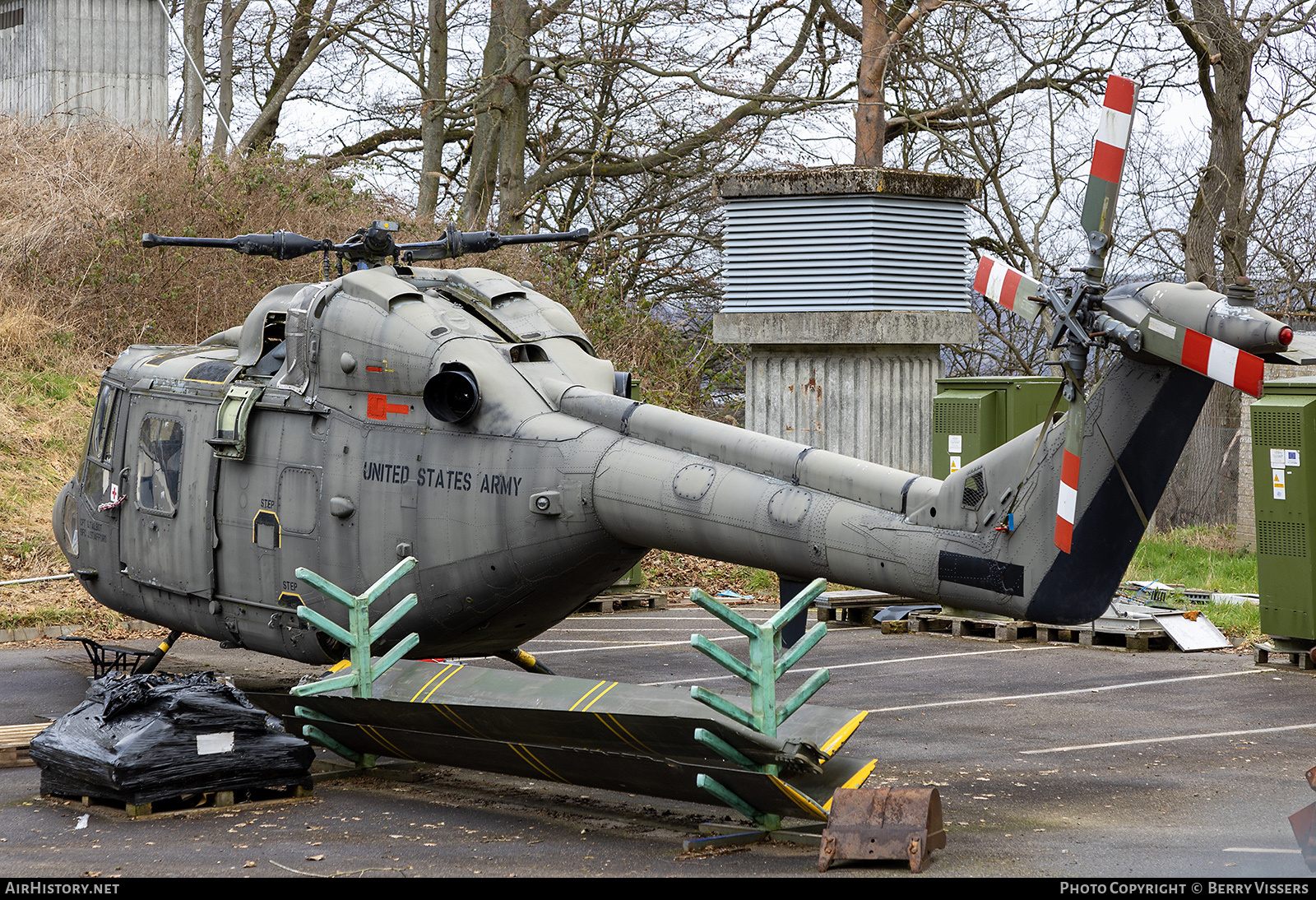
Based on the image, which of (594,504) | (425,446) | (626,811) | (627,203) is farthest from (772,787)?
(627,203)

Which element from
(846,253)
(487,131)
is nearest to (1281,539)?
(846,253)

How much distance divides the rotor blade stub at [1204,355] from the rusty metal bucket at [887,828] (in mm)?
2331

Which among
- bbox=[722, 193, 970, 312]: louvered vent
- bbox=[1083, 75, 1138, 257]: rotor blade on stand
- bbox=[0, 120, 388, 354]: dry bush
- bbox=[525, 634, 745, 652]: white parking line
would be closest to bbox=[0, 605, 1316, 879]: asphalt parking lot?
bbox=[525, 634, 745, 652]: white parking line

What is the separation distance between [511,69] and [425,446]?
17.1m

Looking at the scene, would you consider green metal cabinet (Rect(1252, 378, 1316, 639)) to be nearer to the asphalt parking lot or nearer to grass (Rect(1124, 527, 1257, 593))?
the asphalt parking lot

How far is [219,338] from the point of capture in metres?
10.9

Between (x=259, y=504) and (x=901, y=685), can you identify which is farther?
(x=901, y=685)

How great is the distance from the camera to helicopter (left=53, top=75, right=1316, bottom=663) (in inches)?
251

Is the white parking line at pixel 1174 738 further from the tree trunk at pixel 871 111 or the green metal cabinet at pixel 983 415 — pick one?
the tree trunk at pixel 871 111

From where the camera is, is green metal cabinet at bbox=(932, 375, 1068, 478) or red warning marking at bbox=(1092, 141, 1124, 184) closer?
red warning marking at bbox=(1092, 141, 1124, 184)

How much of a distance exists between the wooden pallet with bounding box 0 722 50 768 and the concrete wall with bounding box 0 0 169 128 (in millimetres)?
19071

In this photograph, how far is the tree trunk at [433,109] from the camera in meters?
25.3

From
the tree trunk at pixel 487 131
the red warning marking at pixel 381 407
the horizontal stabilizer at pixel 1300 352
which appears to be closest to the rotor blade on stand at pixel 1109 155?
the horizontal stabilizer at pixel 1300 352
